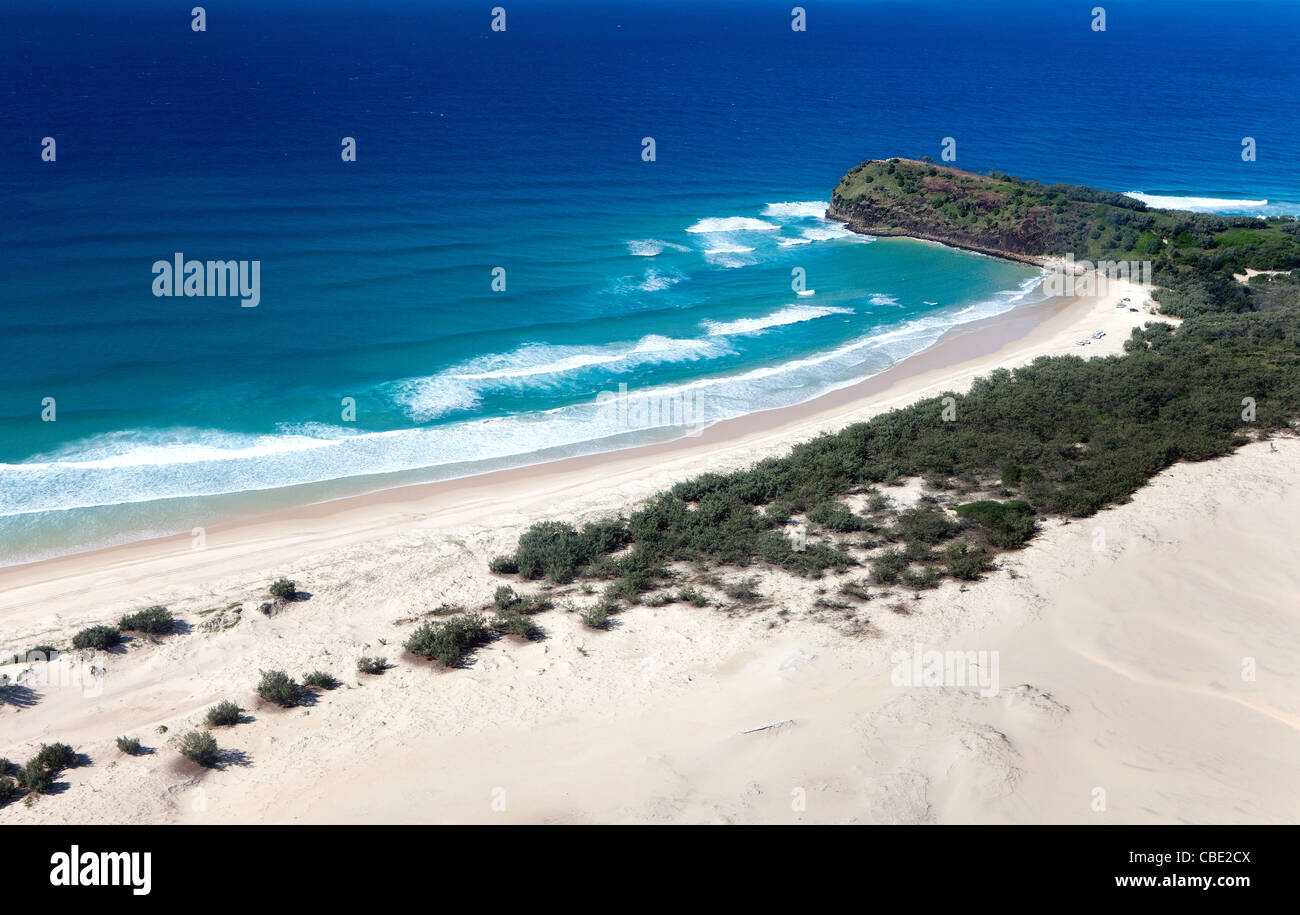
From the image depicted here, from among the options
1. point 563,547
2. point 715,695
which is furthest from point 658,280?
point 715,695

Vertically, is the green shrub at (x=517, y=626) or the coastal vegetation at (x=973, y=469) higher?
the coastal vegetation at (x=973, y=469)

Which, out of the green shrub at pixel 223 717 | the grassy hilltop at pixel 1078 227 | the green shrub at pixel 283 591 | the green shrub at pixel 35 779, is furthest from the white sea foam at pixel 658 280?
the green shrub at pixel 35 779

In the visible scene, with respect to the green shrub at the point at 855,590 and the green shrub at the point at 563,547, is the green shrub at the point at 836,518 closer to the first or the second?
the green shrub at the point at 855,590

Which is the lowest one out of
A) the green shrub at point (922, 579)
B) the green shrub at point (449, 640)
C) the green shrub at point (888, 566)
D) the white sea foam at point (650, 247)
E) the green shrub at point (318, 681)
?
the green shrub at point (318, 681)

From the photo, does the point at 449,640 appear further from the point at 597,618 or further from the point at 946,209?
the point at 946,209

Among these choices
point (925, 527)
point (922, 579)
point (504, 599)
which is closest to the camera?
point (504, 599)

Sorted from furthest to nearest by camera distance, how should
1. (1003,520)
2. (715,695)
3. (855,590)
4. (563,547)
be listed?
(1003,520), (563,547), (855,590), (715,695)

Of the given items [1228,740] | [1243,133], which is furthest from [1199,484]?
[1243,133]
